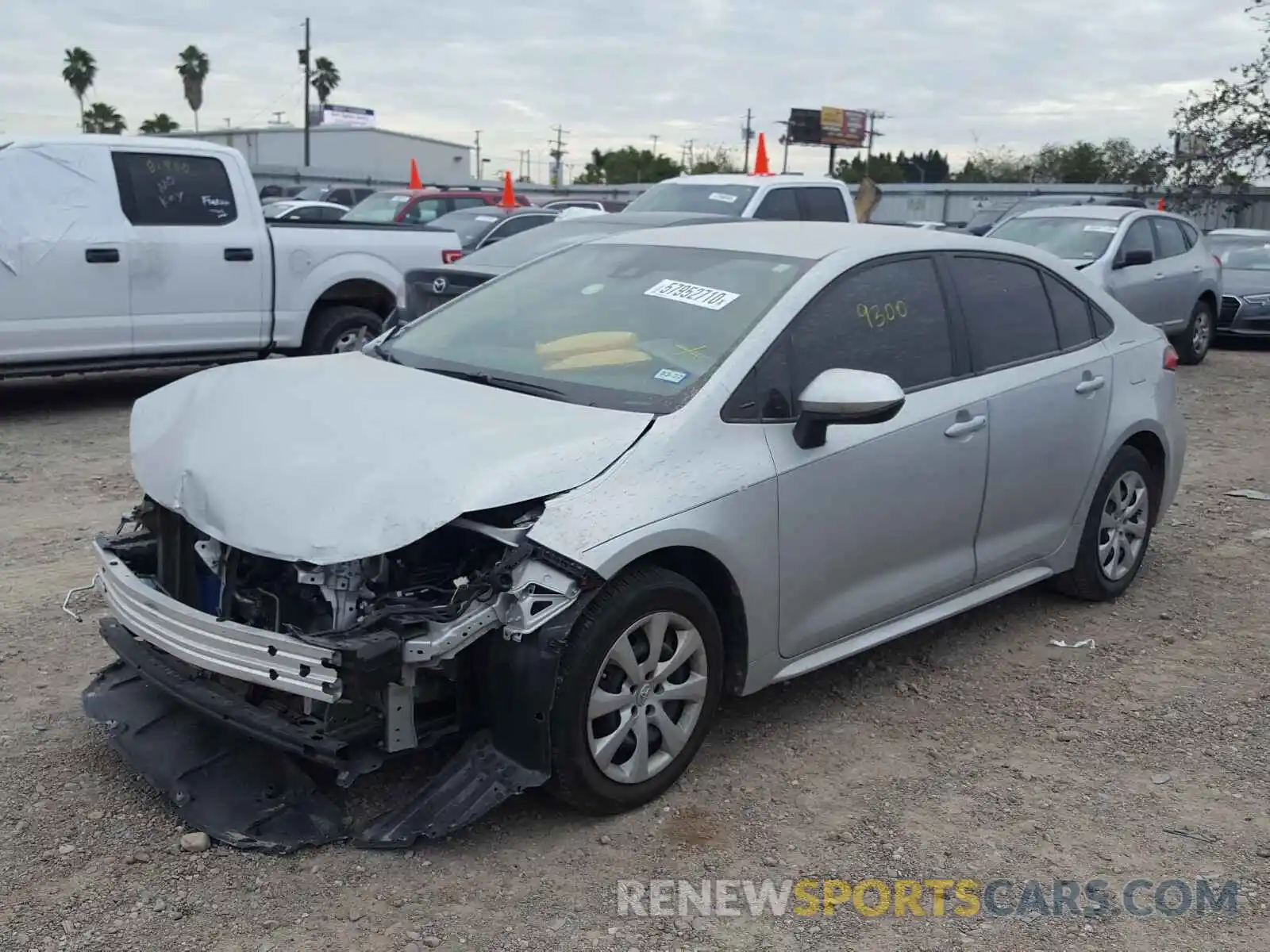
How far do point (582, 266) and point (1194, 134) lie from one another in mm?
26549

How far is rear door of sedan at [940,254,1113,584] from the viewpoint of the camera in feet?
15.4

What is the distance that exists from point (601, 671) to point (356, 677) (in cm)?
69

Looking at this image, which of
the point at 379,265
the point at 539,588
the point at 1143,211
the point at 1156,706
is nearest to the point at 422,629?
the point at 539,588

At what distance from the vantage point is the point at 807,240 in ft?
14.9

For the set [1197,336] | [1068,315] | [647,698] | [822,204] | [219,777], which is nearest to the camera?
[219,777]

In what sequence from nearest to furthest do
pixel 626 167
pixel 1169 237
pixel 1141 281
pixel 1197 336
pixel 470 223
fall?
pixel 1141 281
pixel 1169 237
pixel 1197 336
pixel 470 223
pixel 626 167

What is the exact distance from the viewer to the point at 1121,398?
534 cm

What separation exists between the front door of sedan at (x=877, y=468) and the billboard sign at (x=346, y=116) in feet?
242

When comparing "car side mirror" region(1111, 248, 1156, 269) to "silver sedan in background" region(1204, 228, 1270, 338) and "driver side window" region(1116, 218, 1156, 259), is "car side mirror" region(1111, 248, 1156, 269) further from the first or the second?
"silver sedan in background" region(1204, 228, 1270, 338)

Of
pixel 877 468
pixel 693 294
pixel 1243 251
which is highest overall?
pixel 1243 251

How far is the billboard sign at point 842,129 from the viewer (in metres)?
81.6

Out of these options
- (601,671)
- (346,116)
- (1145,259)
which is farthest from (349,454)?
(346,116)

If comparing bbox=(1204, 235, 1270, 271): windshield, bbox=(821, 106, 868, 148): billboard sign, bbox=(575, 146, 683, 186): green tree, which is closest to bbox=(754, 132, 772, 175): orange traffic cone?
bbox=(1204, 235, 1270, 271): windshield

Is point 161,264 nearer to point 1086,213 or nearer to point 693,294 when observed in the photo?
point 693,294
